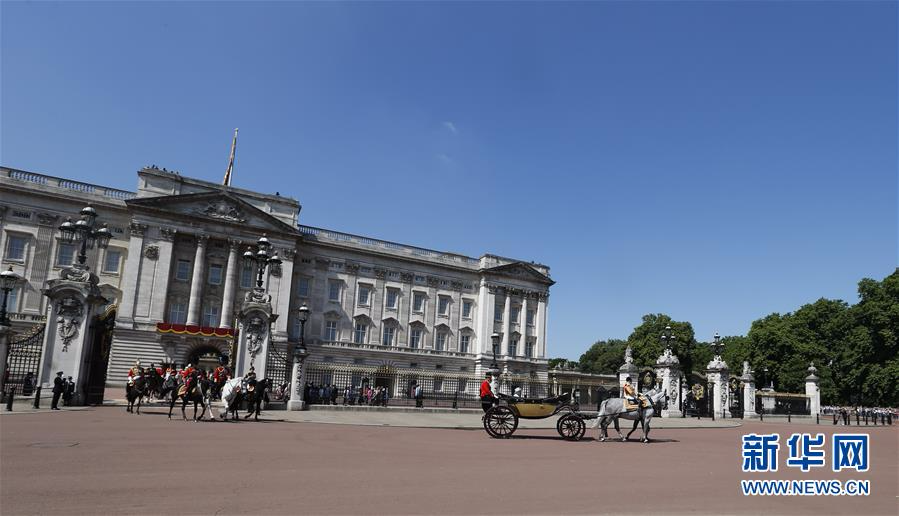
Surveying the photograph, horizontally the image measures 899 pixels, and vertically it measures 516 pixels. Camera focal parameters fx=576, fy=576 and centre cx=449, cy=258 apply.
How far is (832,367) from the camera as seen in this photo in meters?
58.8

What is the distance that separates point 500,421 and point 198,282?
41536 millimetres

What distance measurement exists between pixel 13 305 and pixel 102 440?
42.7 meters

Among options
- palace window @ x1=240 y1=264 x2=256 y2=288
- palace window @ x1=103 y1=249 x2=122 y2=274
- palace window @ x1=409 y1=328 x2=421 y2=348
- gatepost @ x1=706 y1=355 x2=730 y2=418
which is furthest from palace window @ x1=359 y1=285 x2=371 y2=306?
gatepost @ x1=706 y1=355 x2=730 y2=418

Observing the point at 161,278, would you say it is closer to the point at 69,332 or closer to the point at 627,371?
the point at 69,332

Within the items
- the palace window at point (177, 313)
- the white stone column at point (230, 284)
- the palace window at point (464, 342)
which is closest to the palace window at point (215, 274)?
the white stone column at point (230, 284)

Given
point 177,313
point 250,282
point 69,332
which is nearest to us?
Result: point 69,332

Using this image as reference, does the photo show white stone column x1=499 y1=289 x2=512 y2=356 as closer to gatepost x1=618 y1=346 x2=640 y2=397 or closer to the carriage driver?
gatepost x1=618 y1=346 x2=640 y2=397

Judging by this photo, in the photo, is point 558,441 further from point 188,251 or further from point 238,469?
point 188,251

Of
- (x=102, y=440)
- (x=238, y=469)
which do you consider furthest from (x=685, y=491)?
(x=102, y=440)

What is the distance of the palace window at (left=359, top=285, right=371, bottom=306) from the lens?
5972 cm

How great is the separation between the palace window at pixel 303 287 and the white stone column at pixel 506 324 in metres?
22.3

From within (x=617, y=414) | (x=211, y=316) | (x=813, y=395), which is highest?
(x=211, y=316)

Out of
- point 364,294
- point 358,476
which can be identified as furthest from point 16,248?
point 358,476

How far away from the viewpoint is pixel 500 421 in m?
16.1
